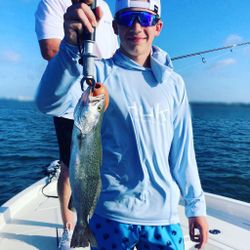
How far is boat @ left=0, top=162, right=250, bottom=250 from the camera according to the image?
142 inches

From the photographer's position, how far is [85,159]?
5.83 ft

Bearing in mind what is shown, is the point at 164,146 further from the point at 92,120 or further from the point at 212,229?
the point at 212,229

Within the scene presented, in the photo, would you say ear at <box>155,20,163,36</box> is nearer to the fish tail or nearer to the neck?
the neck

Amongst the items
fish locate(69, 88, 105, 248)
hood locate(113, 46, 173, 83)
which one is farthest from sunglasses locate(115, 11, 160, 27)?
fish locate(69, 88, 105, 248)

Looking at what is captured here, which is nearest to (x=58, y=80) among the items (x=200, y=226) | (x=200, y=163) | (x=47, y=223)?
(x=200, y=226)

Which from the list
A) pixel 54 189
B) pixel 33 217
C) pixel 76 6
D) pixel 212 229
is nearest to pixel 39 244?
pixel 33 217

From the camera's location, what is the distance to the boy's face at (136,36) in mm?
2098

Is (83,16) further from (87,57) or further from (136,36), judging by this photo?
(136,36)

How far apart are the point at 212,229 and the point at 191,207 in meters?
1.87

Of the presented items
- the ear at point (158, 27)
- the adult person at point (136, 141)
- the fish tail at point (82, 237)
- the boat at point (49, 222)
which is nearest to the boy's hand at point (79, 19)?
the adult person at point (136, 141)

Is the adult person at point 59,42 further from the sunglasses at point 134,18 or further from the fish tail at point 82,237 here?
the fish tail at point 82,237

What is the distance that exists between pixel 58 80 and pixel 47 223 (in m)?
2.80

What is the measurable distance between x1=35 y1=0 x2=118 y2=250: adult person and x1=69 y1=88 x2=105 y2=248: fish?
123 cm

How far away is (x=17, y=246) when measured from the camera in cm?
353
